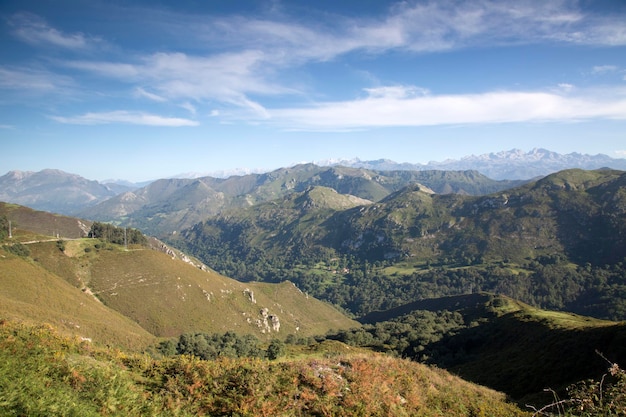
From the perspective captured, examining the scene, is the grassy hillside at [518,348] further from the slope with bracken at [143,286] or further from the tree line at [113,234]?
the tree line at [113,234]

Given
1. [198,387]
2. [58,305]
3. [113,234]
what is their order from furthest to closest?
[113,234] → [58,305] → [198,387]

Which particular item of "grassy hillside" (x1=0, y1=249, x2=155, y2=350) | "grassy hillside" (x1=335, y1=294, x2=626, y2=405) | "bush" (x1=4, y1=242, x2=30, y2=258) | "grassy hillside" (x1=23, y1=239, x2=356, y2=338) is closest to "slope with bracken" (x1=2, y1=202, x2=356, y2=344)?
"grassy hillside" (x1=23, y1=239, x2=356, y2=338)

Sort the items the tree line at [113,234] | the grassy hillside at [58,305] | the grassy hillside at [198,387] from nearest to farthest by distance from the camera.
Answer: the grassy hillside at [198,387] < the grassy hillside at [58,305] < the tree line at [113,234]

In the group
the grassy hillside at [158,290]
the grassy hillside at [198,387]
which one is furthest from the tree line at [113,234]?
the grassy hillside at [198,387]

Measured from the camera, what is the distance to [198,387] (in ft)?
56.9

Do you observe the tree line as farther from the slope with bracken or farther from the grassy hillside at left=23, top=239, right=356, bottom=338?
the grassy hillside at left=23, top=239, right=356, bottom=338

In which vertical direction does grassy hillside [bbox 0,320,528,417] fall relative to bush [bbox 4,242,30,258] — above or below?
above

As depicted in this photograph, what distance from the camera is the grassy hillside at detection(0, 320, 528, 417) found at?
1328 centimetres

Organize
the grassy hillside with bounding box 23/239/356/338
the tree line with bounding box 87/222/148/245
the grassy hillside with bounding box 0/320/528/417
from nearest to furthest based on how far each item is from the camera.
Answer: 1. the grassy hillside with bounding box 0/320/528/417
2. the grassy hillside with bounding box 23/239/356/338
3. the tree line with bounding box 87/222/148/245

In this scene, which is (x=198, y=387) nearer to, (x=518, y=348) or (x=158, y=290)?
(x=518, y=348)

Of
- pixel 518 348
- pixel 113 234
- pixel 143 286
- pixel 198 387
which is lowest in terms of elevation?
pixel 143 286

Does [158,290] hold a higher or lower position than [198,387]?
lower

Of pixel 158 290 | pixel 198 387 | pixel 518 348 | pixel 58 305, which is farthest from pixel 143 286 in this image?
pixel 198 387

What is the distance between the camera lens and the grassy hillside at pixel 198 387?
43.6 feet
